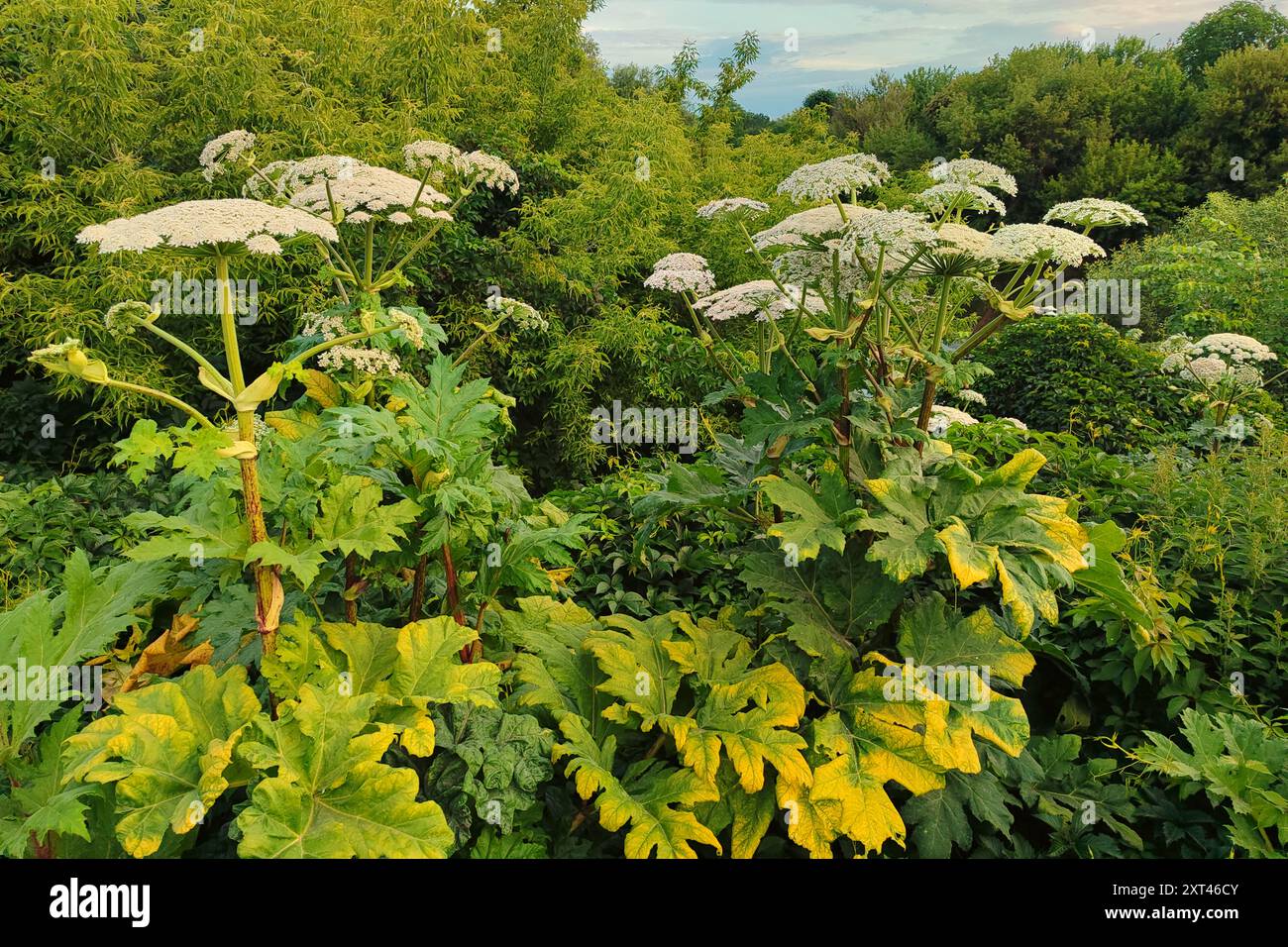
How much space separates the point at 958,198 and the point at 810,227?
20.6 inches

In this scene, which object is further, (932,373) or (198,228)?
(932,373)

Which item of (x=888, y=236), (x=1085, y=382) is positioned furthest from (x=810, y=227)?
(x=1085, y=382)

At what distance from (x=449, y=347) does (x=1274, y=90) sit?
28336 mm

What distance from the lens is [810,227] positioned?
2.62 m

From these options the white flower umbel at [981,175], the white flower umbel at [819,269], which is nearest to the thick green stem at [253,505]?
the white flower umbel at [819,269]

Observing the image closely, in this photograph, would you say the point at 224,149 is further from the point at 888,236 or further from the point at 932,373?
the point at 932,373

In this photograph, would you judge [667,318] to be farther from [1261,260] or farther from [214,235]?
[1261,260]

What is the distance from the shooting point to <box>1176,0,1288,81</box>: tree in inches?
1232

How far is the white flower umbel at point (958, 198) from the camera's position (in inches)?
107

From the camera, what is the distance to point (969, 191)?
2.70m

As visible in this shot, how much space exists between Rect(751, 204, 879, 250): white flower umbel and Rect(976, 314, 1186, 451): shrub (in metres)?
4.79

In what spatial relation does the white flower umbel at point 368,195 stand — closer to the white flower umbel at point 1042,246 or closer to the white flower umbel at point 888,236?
the white flower umbel at point 888,236

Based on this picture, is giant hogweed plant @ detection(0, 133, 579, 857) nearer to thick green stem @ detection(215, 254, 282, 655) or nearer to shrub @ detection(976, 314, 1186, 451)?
thick green stem @ detection(215, 254, 282, 655)
